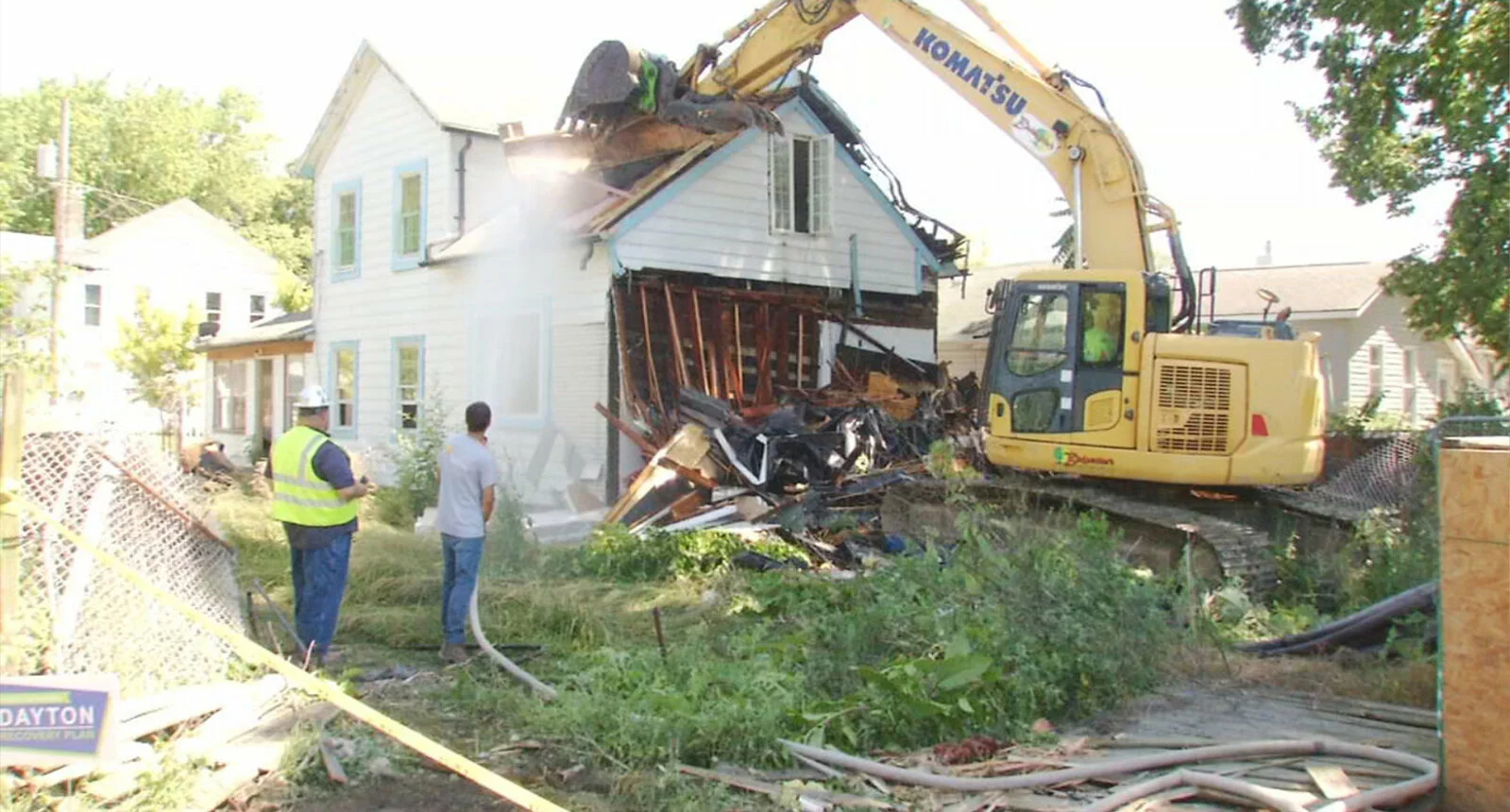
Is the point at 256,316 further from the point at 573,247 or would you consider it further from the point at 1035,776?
the point at 1035,776

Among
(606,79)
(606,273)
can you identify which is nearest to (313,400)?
(606,273)

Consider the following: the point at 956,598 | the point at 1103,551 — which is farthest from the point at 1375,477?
the point at 956,598

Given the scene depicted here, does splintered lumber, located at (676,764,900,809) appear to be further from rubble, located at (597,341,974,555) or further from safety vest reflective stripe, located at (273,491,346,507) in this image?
rubble, located at (597,341,974,555)

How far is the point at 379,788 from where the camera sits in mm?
5348

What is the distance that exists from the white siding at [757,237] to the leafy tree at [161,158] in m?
39.2

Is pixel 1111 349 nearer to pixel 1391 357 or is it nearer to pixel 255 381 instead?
pixel 255 381

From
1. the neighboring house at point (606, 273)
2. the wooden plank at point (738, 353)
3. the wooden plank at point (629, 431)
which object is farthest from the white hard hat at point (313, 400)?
the wooden plank at point (738, 353)

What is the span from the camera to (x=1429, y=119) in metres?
16.3

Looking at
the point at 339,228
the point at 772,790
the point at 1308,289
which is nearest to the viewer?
the point at 772,790

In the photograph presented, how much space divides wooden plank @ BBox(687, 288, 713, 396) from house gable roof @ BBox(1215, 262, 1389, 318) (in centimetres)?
1425

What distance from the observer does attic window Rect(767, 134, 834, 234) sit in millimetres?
17469

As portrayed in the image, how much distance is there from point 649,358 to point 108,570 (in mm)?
10325

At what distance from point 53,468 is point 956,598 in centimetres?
486

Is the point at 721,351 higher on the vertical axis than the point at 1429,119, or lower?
lower
